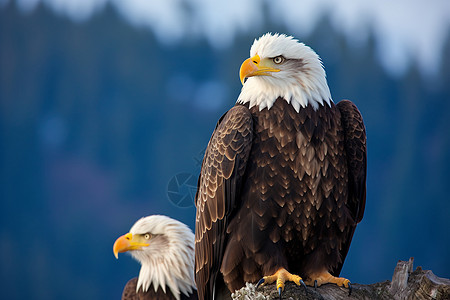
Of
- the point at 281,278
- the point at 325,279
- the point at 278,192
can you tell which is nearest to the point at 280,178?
the point at 278,192

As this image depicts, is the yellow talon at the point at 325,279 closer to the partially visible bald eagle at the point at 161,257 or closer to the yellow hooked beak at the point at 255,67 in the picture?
the yellow hooked beak at the point at 255,67

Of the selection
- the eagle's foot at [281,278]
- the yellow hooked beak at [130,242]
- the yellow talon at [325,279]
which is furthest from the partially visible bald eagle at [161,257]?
the eagle's foot at [281,278]

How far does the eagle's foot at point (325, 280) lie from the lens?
8.11ft

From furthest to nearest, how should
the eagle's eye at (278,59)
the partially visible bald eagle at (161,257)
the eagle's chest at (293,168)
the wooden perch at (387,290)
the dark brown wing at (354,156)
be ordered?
the partially visible bald eagle at (161,257) < the dark brown wing at (354,156) < the eagle's eye at (278,59) < the eagle's chest at (293,168) < the wooden perch at (387,290)

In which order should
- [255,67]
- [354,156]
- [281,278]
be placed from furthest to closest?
[354,156] < [255,67] < [281,278]

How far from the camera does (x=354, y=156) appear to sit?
104 inches

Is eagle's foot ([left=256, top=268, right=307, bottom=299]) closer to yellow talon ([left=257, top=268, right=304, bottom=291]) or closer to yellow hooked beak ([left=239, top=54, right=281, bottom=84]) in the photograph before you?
yellow talon ([left=257, top=268, right=304, bottom=291])

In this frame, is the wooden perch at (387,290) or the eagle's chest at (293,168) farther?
the eagle's chest at (293,168)

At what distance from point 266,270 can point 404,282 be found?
66 cm

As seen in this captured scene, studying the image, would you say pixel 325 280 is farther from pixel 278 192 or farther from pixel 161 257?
pixel 161 257

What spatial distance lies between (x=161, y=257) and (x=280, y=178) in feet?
6.64

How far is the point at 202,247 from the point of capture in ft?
8.77

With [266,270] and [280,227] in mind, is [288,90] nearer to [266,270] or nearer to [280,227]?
[280,227]

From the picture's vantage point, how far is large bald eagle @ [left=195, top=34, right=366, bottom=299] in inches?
95.4
